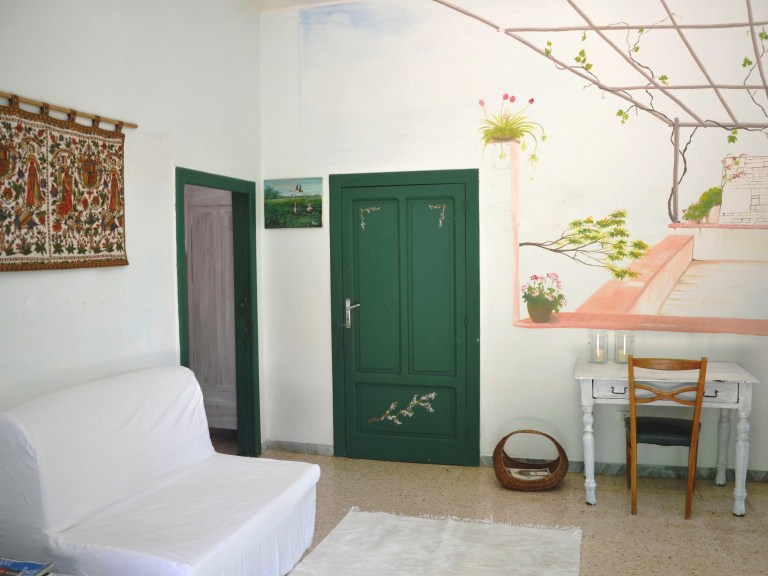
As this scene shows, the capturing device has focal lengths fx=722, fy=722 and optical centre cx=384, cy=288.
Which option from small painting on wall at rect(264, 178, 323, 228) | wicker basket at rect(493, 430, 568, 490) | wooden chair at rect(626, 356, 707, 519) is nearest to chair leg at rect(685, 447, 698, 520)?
wooden chair at rect(626, 356, 707, 519)

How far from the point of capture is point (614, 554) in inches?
137

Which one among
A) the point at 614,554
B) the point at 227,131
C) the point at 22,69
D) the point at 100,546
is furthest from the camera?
the point at 227,131

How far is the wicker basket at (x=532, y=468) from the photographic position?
14.2 feet

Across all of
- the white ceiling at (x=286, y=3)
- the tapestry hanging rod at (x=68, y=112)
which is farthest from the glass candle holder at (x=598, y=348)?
the tapestry hanging rod at (x=68, y=112)

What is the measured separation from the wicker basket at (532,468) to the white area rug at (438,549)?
53 cm

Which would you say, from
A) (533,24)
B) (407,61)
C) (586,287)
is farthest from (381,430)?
(533,24)

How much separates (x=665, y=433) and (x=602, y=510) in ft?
1.84

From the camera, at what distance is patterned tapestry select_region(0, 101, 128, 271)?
2965mm

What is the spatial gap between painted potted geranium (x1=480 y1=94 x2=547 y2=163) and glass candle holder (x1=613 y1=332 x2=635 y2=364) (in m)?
1.26

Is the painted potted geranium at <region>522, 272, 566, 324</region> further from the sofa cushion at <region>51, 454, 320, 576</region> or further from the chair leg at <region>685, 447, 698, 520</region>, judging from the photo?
the sofa cushion at <region>51, 454, 320, 576</region>

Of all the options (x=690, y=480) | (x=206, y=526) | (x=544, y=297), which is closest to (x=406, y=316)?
(x=544, y=297)

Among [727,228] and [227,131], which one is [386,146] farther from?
[727,228]

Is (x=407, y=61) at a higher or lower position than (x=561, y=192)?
higher

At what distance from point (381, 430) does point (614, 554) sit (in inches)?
77.4
